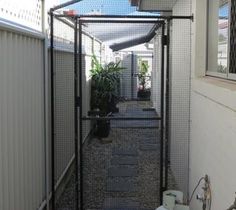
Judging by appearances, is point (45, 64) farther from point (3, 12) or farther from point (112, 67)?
point (112, 67)

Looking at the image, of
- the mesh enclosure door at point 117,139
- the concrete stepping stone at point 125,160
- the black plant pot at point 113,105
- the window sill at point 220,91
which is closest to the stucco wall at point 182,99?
the mesh enclosure door at point 117,139

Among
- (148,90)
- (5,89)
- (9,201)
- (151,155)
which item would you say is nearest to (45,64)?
(5,89)

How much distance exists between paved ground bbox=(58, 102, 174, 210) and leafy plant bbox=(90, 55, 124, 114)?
68cm

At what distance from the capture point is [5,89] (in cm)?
297

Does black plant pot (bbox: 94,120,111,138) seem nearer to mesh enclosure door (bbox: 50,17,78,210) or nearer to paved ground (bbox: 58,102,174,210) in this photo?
paved ground (bbox: 58,102,174,210)

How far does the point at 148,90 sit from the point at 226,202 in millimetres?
14041

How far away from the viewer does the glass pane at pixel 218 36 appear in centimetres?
331

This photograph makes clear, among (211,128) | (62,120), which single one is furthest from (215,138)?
(62,120)

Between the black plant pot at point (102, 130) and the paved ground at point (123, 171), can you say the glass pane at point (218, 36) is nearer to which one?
the paved ground at point (123, 171)

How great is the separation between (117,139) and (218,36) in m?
4.11

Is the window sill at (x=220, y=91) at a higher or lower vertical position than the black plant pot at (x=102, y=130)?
higher

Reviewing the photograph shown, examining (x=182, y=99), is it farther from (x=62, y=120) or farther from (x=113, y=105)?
(x=113, y=105)

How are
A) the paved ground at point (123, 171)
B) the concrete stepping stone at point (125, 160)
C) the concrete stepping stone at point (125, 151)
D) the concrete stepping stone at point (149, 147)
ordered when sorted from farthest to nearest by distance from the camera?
the concrete stepping stone at point (149, 147) < the concrete stepping stone at point (125, 151) < the concrete stepping stone at point (125, 160) < the paved ground at point (123, 171)

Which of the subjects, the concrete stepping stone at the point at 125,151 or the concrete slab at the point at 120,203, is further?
the concrete stepping stone at the point at 125,151
